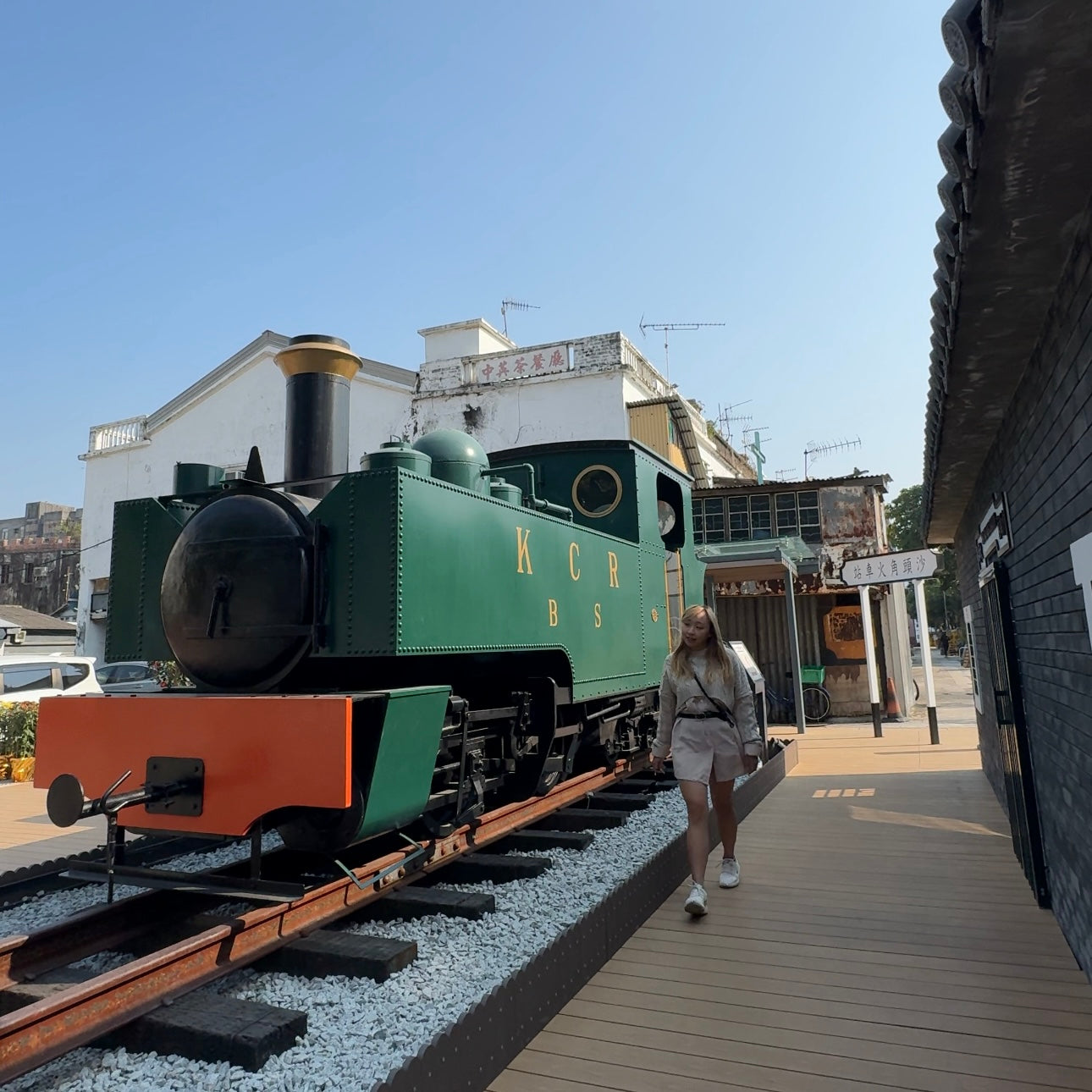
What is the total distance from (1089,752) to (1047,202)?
177cm

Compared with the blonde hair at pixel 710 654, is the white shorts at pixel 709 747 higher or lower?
lower

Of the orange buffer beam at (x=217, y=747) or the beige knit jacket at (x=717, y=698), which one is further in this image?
the beige knit jacket at (x=717, y=698)

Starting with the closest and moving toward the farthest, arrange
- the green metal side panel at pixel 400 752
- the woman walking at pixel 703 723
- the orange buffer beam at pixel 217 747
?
1. the orange buffer beam at pixel 217 747
2. the green metal side panel at pixel 400 752
3. the woman walking at pixel 703 723

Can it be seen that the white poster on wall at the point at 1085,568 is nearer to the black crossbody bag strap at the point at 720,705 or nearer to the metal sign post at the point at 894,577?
the black crossbody bag strap at the point at 720,705

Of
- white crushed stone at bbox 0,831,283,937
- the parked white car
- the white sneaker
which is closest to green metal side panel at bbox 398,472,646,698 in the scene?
the white sneaker

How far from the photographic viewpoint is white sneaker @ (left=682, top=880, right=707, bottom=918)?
11.4ft

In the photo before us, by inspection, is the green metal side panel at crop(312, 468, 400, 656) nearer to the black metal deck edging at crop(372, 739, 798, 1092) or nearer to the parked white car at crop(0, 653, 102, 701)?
the black metal deck edging at crop(372, 739, 798, 1092)

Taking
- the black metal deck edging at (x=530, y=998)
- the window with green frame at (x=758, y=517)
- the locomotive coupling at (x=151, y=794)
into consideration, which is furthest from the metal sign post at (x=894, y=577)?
the locomotive coupling at (x=151, y=794)

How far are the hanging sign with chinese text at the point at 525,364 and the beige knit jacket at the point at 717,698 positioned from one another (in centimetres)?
1262

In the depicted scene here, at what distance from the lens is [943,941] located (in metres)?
3.23

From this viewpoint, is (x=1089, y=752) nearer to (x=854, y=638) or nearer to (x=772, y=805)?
(x=772, y=805)

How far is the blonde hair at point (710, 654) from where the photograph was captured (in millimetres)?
3846

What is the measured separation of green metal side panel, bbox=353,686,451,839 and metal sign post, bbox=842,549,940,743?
7.52 metres

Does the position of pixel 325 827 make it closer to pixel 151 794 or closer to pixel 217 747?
pixel 217 747
